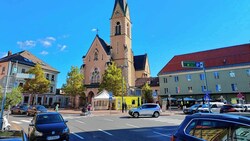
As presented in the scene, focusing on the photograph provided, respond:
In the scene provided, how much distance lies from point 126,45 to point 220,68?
2863 cm

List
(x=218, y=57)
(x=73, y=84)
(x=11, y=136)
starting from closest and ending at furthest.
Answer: (x=11, y=136), (x=218, y=57), (x=73, y=84)

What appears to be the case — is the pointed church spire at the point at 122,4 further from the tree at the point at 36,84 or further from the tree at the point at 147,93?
the tree at the point at 36,84

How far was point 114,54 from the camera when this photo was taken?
60.4m

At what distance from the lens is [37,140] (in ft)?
29.0

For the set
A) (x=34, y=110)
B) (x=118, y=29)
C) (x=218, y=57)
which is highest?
(x=118, y=29)

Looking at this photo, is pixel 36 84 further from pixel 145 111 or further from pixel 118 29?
pixel 118 29

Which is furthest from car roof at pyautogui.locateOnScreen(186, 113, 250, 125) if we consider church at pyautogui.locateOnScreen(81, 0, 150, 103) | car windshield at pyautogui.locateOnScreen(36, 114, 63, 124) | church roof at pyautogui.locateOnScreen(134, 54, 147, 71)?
church roof at pyautogui.locateOnScreen(134, 54, 147, 71)

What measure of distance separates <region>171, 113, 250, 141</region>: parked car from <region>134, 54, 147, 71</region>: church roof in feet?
207

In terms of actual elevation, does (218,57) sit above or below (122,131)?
above

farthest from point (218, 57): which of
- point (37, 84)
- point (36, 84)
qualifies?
point (36, 84)

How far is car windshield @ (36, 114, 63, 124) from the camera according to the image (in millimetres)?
10145

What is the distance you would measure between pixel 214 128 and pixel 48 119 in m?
9.29

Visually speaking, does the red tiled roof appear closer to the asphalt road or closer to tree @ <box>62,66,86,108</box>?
tree @ <box>62,66,86,108</box>

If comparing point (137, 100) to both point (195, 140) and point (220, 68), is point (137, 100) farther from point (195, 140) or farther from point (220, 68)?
point (195, 140)
